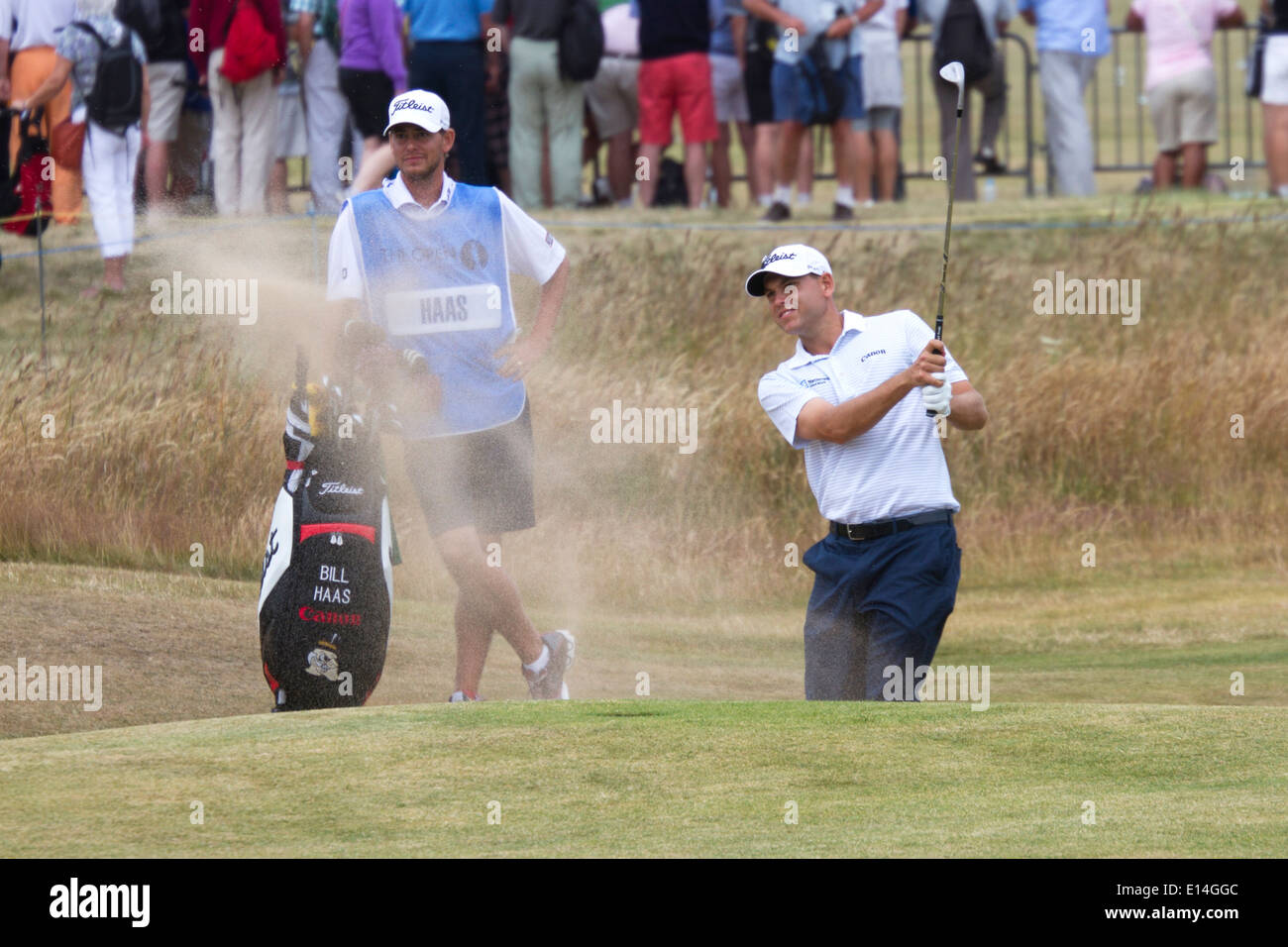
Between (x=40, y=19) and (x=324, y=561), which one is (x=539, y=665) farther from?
(x=40, y=19)

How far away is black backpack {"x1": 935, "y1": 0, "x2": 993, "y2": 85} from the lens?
51.3 feet

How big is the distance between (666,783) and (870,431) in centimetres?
185

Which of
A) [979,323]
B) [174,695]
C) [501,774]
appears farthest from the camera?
[979,323]

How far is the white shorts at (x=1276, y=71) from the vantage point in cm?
1488

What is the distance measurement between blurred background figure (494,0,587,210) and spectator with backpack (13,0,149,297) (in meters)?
2.92

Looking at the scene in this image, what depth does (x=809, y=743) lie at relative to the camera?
6.36 m

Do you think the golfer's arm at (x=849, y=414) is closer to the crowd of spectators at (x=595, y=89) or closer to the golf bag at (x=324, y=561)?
the golf bag at (x=324, y=561)

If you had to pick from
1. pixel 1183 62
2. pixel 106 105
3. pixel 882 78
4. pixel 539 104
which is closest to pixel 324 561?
pixel 106 105

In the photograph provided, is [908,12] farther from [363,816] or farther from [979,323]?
[363,816]

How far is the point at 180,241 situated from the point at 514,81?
409cm

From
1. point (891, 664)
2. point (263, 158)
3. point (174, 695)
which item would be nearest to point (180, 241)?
point (263, 158)

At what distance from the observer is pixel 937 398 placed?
276 inches

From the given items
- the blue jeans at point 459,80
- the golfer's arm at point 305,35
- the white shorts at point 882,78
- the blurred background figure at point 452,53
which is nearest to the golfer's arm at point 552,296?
the blue jeans at point 459,80

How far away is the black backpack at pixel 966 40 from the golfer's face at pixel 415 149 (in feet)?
27.2
